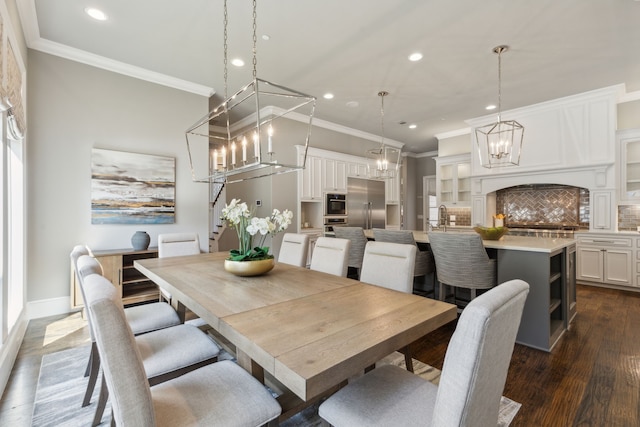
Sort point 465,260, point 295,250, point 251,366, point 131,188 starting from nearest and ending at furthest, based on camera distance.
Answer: point 251,366
point 465,260
point 295,250
point 131,188

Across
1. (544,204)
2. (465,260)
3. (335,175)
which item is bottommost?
(465,260)

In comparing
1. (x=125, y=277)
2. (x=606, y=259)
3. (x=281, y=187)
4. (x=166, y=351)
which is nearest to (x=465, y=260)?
(x=166, y=351)

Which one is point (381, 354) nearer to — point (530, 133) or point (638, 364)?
point (638, 364)

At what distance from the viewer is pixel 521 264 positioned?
8.49 ft

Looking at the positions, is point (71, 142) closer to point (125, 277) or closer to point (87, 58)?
point (87, 58)

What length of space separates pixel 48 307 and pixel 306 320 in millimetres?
3653

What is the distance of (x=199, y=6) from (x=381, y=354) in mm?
3087

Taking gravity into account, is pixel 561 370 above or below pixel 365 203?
below

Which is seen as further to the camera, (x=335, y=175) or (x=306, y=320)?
(x=335, y=175)

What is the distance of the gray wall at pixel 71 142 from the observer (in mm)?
3176

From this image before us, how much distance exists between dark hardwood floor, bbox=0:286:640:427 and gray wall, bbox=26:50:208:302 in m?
0.78

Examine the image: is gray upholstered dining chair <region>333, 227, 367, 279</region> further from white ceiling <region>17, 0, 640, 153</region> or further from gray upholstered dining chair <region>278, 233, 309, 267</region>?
white ceiling <region>17, 0, 640, 153</region>

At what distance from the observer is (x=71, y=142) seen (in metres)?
3.39

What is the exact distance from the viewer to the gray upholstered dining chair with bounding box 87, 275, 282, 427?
82 cm
